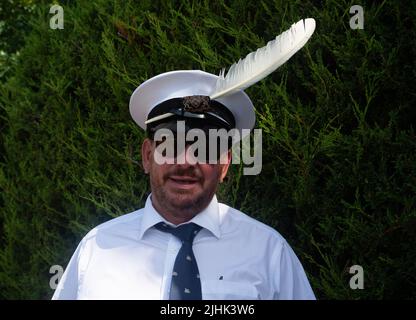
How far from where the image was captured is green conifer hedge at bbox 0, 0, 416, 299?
340 cm

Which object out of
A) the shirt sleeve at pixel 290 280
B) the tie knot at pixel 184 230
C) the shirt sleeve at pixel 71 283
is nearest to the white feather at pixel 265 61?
the tie knot at pixel 184 230

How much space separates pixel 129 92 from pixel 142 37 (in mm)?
341

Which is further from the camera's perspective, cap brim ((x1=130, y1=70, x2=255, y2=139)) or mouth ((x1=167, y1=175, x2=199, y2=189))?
cap brim ((x1=130, y1=70, x2=255, y2=139))

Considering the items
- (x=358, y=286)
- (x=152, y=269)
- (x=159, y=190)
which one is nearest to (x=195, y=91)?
(x=159, y=190)

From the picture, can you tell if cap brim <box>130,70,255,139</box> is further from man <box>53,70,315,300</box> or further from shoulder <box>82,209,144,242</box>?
shoulder <box>82,209,144,242</box>

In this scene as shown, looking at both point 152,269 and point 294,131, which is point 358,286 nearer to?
point 294,131

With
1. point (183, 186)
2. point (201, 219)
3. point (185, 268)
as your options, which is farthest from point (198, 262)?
point (183, 186)

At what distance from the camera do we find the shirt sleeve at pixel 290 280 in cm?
282

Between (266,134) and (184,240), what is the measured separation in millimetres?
1031

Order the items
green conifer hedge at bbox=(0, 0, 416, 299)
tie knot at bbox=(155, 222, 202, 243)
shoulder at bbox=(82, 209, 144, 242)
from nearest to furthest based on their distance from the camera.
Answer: tie knot at bbox=(155, 222, 202, 243), shoulder at bbox=(82, 209, 144, 242), green conifer hedge at bbox=(0, 0, 416, 299)

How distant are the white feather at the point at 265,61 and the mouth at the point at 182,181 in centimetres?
39

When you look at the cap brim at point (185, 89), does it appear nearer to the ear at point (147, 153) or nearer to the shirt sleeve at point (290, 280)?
the ear at point (147, 153)

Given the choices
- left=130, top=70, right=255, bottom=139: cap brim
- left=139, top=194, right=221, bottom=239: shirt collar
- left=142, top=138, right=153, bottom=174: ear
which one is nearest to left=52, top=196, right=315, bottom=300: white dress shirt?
left=139, top=194, right=221, bottom=239: shirt collar

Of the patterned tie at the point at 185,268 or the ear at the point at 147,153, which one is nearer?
the patterned tie at the point at 185,268
